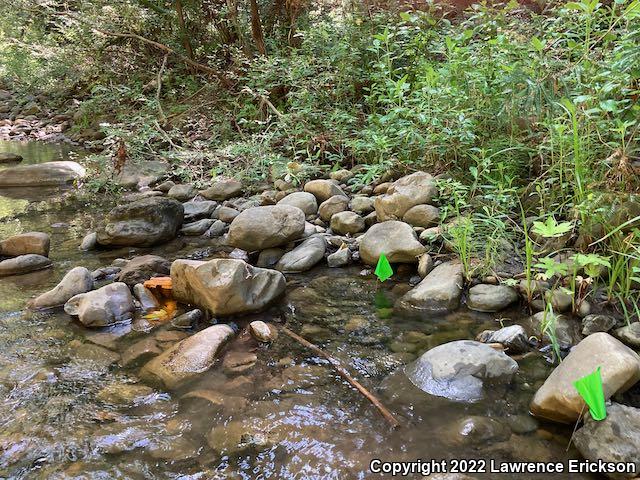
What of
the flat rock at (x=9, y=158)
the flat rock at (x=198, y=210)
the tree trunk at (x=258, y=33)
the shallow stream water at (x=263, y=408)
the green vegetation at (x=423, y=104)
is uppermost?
the tree trunk at (x=258, y=33)

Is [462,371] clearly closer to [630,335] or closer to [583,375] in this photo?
[583,375]

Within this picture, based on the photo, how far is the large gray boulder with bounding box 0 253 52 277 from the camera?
3676 millimetres

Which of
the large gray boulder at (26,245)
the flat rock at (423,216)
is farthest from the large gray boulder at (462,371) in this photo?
the large gray boulder at (26,245)

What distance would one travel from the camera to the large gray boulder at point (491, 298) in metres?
2.81

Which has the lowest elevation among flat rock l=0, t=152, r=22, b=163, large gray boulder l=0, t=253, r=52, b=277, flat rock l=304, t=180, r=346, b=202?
large gray boulder l=0, t=253, r=52, b=277

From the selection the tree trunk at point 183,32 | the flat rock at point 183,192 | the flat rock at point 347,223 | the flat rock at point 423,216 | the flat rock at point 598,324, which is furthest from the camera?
the tree trunk at point 183,32

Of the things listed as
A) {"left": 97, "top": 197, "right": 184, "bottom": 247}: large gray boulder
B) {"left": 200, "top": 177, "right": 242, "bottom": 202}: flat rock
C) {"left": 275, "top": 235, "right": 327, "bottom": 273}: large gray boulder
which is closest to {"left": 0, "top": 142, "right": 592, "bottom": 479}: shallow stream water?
{"left": 275, "top": 235, "right": 327, "bottom": 273}: large gray boulder

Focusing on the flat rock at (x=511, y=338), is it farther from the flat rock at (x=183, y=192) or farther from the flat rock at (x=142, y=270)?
the flat rock at (x=183, y=192)

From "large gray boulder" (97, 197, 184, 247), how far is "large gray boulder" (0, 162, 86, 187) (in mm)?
2821

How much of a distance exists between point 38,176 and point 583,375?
7.05 m

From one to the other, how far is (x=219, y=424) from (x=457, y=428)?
0.99 m

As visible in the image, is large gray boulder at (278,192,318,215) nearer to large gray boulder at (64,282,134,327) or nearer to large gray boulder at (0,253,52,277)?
large gray boulder at (64,282,134,327)

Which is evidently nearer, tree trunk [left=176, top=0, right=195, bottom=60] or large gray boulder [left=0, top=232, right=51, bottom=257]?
large gray boulder [left=0, top=232, right=51, bottom=257]

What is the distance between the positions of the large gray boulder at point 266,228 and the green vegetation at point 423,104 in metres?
0.96
